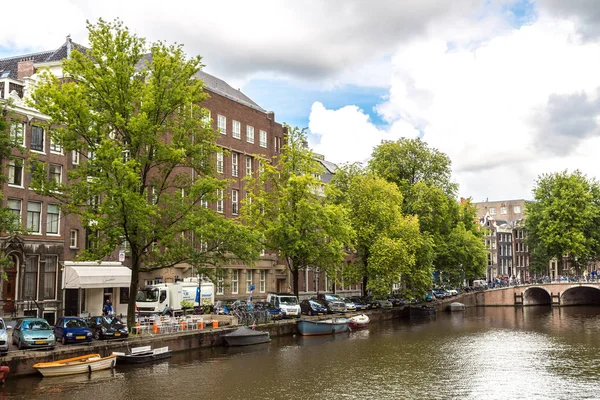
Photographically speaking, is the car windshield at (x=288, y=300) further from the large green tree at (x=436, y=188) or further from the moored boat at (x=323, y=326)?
the large green tree at (x=436, y=188)

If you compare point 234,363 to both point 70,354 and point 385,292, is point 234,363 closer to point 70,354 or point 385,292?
point 70,354

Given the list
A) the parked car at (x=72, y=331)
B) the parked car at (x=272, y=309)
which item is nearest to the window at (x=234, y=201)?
the parked car at (x=272, y=309)

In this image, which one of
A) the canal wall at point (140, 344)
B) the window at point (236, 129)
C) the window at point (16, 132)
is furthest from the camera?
the window at point (236, 129)

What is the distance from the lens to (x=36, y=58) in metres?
56.4

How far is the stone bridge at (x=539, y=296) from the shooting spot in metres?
95.0

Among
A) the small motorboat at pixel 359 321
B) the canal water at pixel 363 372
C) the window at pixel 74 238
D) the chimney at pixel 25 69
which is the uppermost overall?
the chimney at pixel 25 69

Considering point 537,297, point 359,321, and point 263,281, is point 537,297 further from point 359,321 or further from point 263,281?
point 359,321

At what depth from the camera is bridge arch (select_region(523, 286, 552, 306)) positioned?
328 feet

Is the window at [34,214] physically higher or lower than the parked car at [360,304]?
higher

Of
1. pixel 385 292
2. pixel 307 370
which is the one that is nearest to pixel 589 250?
pixel 385 292

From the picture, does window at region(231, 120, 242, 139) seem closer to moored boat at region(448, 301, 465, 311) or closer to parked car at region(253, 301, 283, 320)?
parked car at region(253, 301, 283, 320)

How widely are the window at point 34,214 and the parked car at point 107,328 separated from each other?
10.9 metres

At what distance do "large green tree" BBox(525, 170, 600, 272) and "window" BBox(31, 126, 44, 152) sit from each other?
75362 mm

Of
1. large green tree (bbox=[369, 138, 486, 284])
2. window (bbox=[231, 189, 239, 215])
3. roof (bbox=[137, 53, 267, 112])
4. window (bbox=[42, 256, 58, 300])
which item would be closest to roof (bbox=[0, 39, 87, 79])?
roof (bbox=[137, 53, 267, 112])
